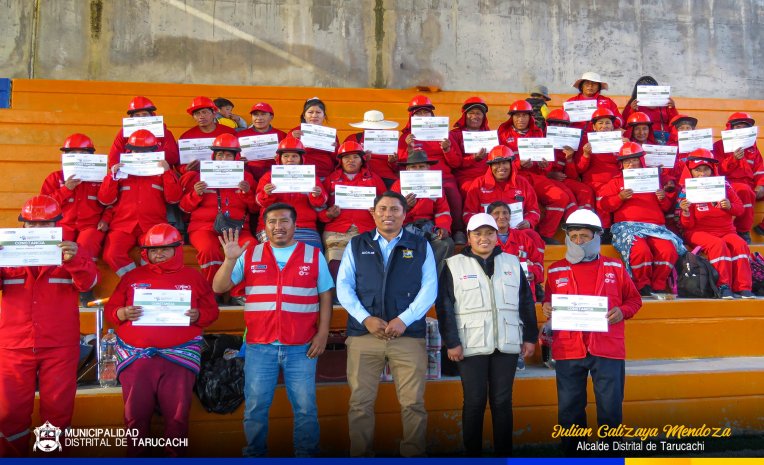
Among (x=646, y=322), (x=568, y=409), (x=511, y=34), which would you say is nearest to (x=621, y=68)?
(x=511, y=34)

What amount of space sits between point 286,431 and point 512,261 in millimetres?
2081

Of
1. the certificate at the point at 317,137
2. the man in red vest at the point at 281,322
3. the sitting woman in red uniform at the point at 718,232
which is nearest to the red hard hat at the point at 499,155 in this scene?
the certificate at the point at 317,137

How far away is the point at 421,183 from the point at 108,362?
10.1 feet

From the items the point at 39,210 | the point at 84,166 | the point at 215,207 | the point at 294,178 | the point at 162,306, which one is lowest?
the point at 162,306

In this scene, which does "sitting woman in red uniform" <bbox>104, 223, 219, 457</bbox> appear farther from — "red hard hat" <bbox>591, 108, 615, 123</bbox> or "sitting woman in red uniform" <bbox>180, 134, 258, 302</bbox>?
"red hard hat" <bbox>591, 108, 615, 123</bbox>

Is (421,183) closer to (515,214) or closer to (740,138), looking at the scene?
(515,214)

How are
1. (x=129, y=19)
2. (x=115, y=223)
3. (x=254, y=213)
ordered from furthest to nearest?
(x=129, y=19), (x=254, y=213), (x=115, y=223)

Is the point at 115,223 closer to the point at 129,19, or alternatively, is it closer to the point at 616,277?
the point at 616,277

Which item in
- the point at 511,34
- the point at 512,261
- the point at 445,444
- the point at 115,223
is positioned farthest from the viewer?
the point at 511,34

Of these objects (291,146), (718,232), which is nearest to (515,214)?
(291,146)

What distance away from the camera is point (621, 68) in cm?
1145

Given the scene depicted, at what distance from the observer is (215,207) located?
5.88 m

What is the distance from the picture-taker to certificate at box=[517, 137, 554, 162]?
6.84 metres

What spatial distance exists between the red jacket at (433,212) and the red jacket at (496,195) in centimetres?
43
